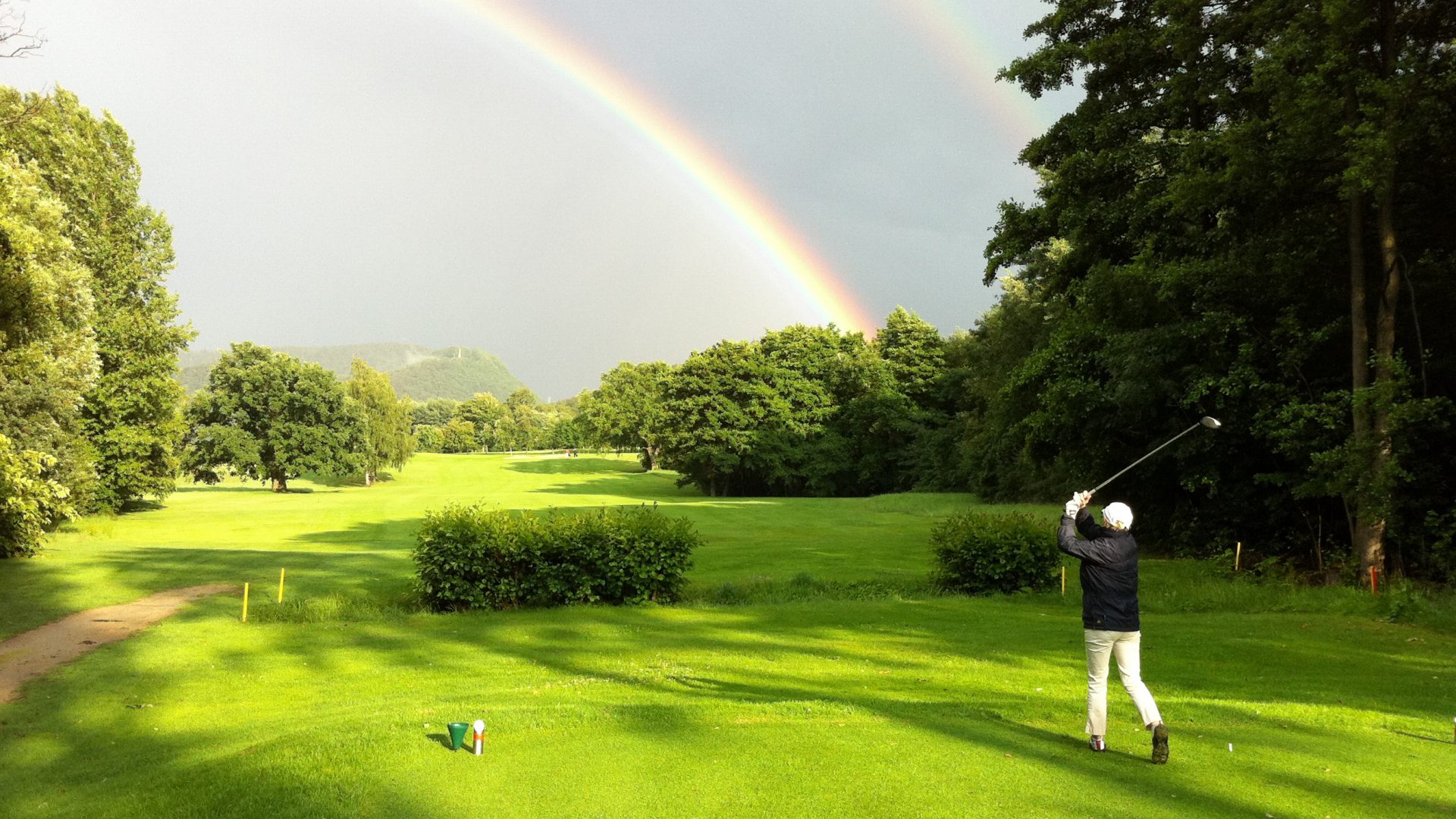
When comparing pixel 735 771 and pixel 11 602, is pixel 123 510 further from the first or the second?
pixel 735 771

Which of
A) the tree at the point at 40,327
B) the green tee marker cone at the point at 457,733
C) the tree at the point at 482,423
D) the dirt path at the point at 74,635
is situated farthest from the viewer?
the tree at the point at 482,423

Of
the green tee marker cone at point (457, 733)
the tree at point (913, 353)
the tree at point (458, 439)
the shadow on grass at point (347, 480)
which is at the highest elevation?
the tree at point (913, 353)

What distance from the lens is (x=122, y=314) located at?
45688 millimetres

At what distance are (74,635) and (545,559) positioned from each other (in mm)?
9388

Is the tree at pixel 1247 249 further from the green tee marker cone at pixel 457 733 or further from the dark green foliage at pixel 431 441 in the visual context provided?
the dark green foliage at pixel 431 441

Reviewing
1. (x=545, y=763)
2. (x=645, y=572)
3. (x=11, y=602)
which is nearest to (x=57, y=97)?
(x=11, y=602)

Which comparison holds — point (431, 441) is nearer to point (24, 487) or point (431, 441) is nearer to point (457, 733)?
point (24, 487)

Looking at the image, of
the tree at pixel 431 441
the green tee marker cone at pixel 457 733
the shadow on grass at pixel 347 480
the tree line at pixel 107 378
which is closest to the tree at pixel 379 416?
the tree line at pixel 107 378

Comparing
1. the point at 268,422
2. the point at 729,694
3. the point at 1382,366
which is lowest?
the point at 729,694

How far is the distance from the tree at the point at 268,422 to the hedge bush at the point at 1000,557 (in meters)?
67.4

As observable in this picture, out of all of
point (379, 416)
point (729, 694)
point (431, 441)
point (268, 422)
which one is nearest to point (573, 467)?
point (379, 416)

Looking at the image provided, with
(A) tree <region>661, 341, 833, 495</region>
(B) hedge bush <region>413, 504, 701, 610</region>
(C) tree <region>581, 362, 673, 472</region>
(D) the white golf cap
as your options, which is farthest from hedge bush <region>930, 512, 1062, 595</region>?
(C) tree <region>581, 362, 673, 472</region>

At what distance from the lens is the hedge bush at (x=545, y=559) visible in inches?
757

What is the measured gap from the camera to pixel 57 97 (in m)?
42.4
